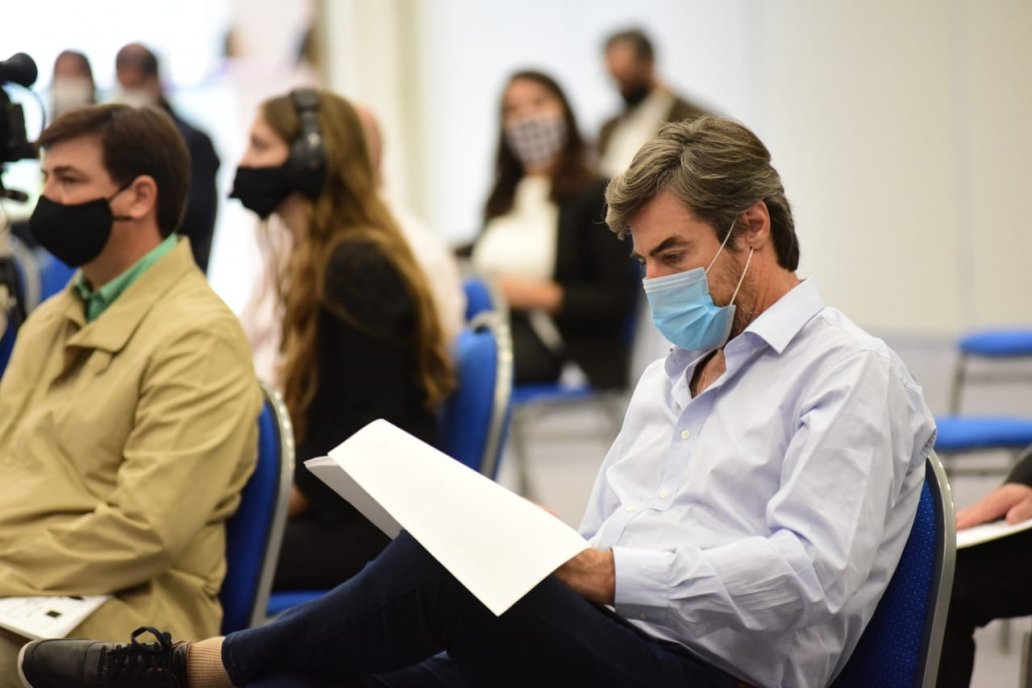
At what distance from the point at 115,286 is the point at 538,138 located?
2602 mm

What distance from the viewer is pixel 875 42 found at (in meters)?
6.94

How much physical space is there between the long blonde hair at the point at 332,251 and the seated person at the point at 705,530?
0.90 metres

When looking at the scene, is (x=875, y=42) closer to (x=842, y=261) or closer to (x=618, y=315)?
(x=842, y=261)

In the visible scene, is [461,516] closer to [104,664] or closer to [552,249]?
[104,664]

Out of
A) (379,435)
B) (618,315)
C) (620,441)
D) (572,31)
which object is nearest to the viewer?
(379,435)

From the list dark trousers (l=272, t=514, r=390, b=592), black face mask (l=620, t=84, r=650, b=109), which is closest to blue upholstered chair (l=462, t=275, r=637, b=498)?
dark trousers (l=272, t=514, r=390, b=592)

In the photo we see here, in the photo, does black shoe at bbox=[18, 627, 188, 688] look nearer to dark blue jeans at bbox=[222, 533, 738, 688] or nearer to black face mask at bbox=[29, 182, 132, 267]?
dark blue jeans at bbox=[222, 533, 738, 688]

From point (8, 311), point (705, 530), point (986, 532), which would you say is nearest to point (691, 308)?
point (705, 530)

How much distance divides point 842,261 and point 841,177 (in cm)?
45

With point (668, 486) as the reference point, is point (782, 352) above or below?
above

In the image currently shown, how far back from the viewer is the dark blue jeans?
1.54 meters

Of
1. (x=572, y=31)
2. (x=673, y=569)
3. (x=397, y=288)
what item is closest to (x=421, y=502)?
(x=673, y=569)

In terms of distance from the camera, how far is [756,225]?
1.71 metres

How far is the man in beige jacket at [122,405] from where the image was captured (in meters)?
1.99
